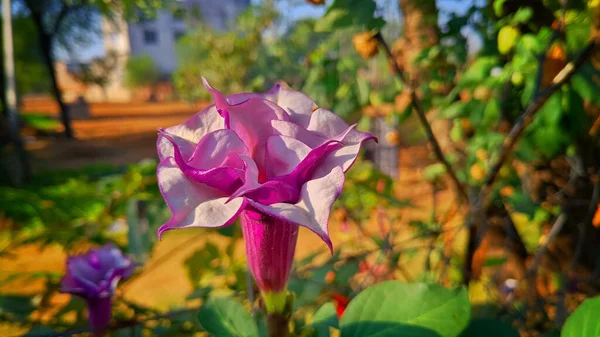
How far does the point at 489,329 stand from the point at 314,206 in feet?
0.99

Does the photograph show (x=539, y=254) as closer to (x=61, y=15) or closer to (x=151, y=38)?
(x=61, y=15)

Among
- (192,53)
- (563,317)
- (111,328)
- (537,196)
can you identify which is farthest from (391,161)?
(192,53)

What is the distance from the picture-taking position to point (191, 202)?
337 millimetres

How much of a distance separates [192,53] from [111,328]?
791 inches

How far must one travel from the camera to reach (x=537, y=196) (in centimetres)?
125

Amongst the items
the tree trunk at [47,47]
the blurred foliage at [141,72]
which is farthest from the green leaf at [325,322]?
the blurred foliage at [141,72]

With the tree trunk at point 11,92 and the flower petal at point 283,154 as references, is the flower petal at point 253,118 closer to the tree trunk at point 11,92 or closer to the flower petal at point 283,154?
the flower petal at point 283,154

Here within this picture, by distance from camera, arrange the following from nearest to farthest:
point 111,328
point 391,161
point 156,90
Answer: point 111,328 → point 391,161 → point 156,90

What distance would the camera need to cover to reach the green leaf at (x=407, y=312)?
1.38 feet

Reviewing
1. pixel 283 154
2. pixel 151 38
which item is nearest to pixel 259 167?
pixel 283 154

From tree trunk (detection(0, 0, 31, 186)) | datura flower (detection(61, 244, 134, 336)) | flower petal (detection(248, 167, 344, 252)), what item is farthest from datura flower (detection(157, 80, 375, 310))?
tree trunk (detection(0, 0, 31, 186))

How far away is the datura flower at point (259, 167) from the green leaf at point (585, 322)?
0.88 feet

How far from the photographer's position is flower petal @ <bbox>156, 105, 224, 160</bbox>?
379mm

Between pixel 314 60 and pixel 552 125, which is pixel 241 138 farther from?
pixel 314 60
